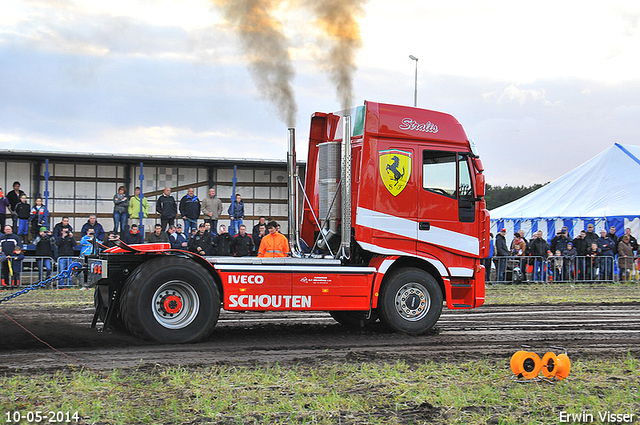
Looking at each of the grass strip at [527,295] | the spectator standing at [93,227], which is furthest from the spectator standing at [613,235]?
the spectator standing at [93,227]

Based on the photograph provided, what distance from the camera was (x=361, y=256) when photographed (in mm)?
9016

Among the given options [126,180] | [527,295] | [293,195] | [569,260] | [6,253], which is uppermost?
[126,180]

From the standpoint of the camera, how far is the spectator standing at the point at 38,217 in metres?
16.6

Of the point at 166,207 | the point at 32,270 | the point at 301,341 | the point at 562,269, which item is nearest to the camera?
the point at 301,341

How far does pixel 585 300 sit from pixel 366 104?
8.98 metres

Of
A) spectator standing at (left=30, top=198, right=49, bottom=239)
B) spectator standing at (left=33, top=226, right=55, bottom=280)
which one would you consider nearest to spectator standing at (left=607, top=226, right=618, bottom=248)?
spectator standing at (left=33, top=226, right=55, bottom=280)

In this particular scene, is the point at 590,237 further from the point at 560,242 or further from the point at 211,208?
the point at 211,208

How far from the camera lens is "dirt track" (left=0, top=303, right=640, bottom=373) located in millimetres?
6848

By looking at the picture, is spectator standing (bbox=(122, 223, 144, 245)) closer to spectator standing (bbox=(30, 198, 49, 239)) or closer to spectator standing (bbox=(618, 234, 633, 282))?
spectator standing (bbox=(30, 198, 49, 239))

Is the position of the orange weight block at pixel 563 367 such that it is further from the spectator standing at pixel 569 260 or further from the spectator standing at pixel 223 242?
the spectator standing at pixel 569 260

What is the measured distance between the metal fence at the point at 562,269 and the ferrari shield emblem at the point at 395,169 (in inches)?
455

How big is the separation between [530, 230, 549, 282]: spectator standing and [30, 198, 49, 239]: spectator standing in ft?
49.9

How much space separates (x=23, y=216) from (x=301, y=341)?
11473 millimetres

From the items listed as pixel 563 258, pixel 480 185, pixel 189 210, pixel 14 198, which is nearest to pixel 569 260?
pixel 563 258
